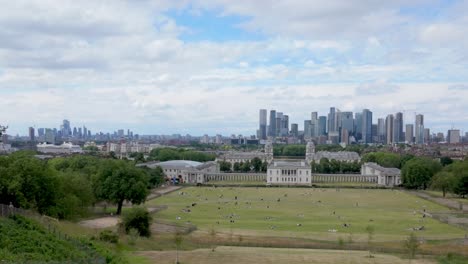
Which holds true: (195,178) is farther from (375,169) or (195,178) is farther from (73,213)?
(73,213)

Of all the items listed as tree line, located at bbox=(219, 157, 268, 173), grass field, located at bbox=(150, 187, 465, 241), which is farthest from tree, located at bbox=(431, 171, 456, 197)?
tree line, located at bbox=(219, 157, 268, 173)

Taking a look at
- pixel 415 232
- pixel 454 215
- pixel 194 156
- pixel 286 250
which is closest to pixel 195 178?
pixel 194 156

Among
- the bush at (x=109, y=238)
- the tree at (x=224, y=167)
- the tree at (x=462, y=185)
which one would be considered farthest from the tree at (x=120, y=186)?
the tree at (x=224, y=167)

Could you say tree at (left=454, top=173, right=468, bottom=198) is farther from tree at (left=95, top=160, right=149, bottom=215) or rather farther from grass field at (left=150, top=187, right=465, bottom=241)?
tree at (left=95, top=160, right=149, bottom=215)

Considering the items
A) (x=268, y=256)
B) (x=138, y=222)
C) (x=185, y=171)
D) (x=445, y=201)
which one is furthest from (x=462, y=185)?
(x=185, y=171)

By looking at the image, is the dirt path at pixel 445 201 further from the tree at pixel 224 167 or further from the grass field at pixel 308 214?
the tree at pixel 224 167

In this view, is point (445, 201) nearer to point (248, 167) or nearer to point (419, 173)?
point (419, 173)
